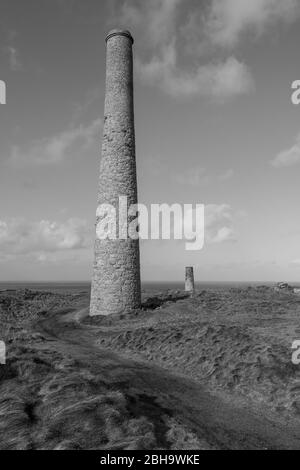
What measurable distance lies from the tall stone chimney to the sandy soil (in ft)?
14.1

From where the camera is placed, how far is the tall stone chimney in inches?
829

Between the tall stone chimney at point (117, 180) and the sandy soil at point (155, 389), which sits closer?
the sandy soil at point (155, 389)

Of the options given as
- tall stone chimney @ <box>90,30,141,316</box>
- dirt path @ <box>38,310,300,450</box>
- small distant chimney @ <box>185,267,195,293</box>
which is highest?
tall stone chimney @ <box>90,30,141,316</box>

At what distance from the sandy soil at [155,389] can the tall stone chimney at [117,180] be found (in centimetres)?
430

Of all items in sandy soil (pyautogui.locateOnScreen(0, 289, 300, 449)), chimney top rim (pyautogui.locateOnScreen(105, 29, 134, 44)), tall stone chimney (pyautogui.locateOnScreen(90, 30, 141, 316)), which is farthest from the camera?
chimney top rim (pyautogui.locateOnScreen(105, 29, 134, 44))

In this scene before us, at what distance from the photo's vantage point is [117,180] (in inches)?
838

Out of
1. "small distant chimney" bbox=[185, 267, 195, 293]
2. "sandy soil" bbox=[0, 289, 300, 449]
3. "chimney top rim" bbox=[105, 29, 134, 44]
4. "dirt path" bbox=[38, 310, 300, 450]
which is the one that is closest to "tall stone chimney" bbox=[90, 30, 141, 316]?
"chimney top rim" bbox=[105, 29, 134, 44]

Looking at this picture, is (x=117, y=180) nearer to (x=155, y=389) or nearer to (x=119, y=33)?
(x=119, y=33)

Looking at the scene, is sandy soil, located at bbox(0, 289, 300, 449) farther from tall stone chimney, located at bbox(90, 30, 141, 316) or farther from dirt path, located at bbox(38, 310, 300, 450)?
tall stone chimney, located at bbox(90, 30, 141, 316)

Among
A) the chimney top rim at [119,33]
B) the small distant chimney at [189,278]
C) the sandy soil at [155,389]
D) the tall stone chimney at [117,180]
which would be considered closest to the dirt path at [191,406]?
the sandy soil at [155,389]

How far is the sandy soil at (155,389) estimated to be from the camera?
6.50m

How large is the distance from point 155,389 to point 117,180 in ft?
47.1

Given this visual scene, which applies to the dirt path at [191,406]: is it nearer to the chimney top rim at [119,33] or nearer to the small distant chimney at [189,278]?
the chimney top rim at [119,33]

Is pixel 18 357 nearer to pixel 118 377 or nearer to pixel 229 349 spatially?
pixel 118 377
